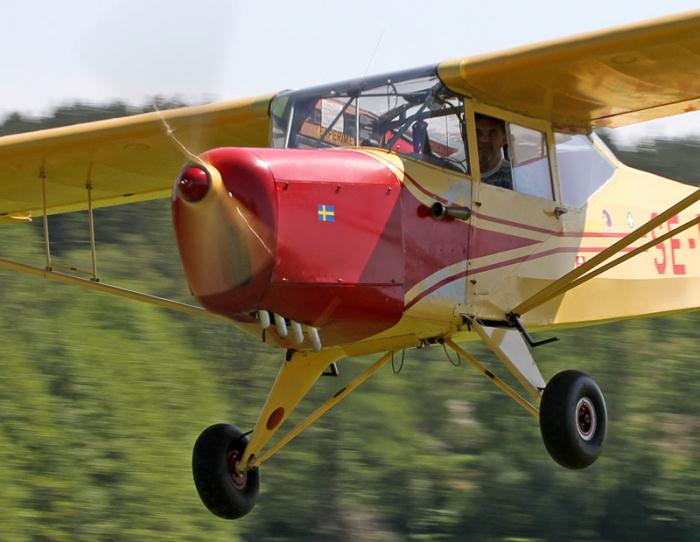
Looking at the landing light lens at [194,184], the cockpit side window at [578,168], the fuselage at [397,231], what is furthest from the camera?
the cockpit side window at [578,168]

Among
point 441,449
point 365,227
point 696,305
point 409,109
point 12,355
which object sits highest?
point 409,109

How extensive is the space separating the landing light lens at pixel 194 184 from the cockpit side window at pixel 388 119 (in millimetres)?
1506

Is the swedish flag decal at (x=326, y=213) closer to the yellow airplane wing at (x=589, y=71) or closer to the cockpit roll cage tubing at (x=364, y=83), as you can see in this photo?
the cockpit roll cage tubing at (x=364, y=83)

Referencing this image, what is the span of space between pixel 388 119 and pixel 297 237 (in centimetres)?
133

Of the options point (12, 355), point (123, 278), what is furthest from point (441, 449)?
point (12, 355)

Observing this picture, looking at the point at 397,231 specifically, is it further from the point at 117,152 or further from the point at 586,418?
the point at 117,152

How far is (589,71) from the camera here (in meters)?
8.05

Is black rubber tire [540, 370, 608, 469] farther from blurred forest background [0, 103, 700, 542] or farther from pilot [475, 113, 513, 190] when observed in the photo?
blurred forest background [0, 103, 700, 542]

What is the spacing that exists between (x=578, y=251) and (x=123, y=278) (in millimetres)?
20072

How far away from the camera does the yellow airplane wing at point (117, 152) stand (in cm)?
941

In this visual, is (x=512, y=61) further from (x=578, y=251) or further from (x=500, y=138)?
(x=578, y=251)

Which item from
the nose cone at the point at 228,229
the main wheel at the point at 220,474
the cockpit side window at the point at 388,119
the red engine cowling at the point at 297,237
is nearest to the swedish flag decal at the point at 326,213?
the red engine cowling at the point at 297,237

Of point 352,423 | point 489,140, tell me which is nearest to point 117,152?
point 489,140

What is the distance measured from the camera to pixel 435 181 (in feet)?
24.8
